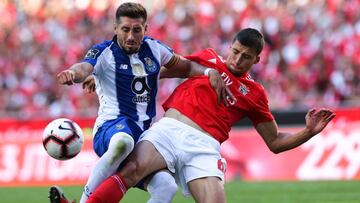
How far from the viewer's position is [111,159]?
24.2 ft

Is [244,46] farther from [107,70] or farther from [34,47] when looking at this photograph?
[34,47]

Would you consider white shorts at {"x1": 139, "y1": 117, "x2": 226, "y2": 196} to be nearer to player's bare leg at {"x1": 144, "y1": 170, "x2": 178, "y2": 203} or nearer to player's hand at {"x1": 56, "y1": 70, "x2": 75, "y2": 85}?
player's bare leg at {"x1": 144, "y1": 170, "x2": 178, "y2": 203}

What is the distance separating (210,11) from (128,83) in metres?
14.1

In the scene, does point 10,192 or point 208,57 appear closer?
point 208,57

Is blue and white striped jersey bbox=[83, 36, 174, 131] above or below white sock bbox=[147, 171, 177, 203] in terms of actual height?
above

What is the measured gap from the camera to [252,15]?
20.6 m

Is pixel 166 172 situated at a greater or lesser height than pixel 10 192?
greater

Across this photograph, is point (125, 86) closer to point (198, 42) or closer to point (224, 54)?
point (224, 54)

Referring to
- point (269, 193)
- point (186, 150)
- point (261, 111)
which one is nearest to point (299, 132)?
point (261, 111)

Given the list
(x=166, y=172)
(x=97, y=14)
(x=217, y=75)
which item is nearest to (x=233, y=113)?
(x=217, y=75)

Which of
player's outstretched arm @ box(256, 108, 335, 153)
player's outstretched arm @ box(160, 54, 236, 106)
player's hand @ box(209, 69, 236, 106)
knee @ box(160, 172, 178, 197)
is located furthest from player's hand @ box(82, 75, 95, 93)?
player's outstretched arm @ box(256, 108, 335, 153)

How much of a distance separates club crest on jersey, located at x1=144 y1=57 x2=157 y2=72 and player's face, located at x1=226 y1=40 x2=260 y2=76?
30.7 inches

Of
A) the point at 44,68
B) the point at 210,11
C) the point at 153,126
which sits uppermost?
the point at 153,126

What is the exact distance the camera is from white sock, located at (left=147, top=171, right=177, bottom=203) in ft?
25.0
